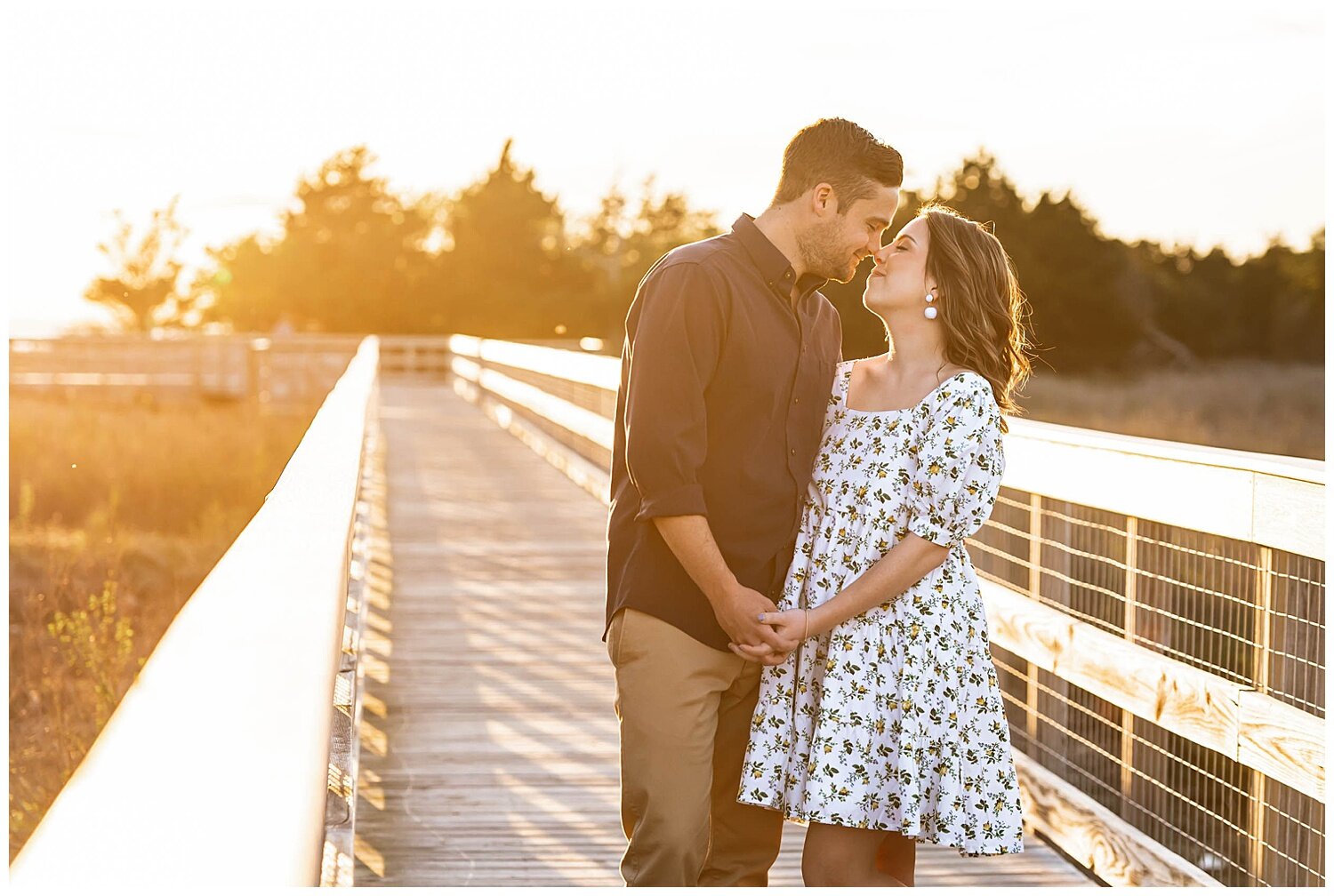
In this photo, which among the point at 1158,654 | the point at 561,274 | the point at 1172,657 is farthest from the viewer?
the point at 561,274

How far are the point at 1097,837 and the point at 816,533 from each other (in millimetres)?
1318

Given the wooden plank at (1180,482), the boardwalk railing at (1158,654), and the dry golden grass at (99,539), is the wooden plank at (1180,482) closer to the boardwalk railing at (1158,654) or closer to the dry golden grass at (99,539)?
the boardwalk railing at (1158,654)

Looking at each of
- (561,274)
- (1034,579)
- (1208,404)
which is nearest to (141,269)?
(561,274)

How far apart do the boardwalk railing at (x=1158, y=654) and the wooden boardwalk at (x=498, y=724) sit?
27 centimetres

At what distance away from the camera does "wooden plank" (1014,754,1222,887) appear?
10.8 feet

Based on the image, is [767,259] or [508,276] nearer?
[767,259]

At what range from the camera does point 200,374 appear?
2645 centimetres

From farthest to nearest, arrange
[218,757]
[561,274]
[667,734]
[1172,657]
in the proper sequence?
[561,274] → [1172,657] → [667,734] → [218,757]

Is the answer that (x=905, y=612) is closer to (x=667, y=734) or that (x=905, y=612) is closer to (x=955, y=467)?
(x=955, y=467)

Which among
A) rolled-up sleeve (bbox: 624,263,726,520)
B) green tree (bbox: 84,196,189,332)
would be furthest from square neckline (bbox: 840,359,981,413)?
green tree (bbox: 84,196,189,332)

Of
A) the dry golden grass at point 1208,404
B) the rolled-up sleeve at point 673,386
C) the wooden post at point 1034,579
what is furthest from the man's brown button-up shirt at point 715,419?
A: the dry golden grass at point 1208,404

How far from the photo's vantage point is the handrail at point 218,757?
3.13 feet

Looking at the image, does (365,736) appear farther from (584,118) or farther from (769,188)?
(584,118)

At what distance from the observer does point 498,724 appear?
509 cm
